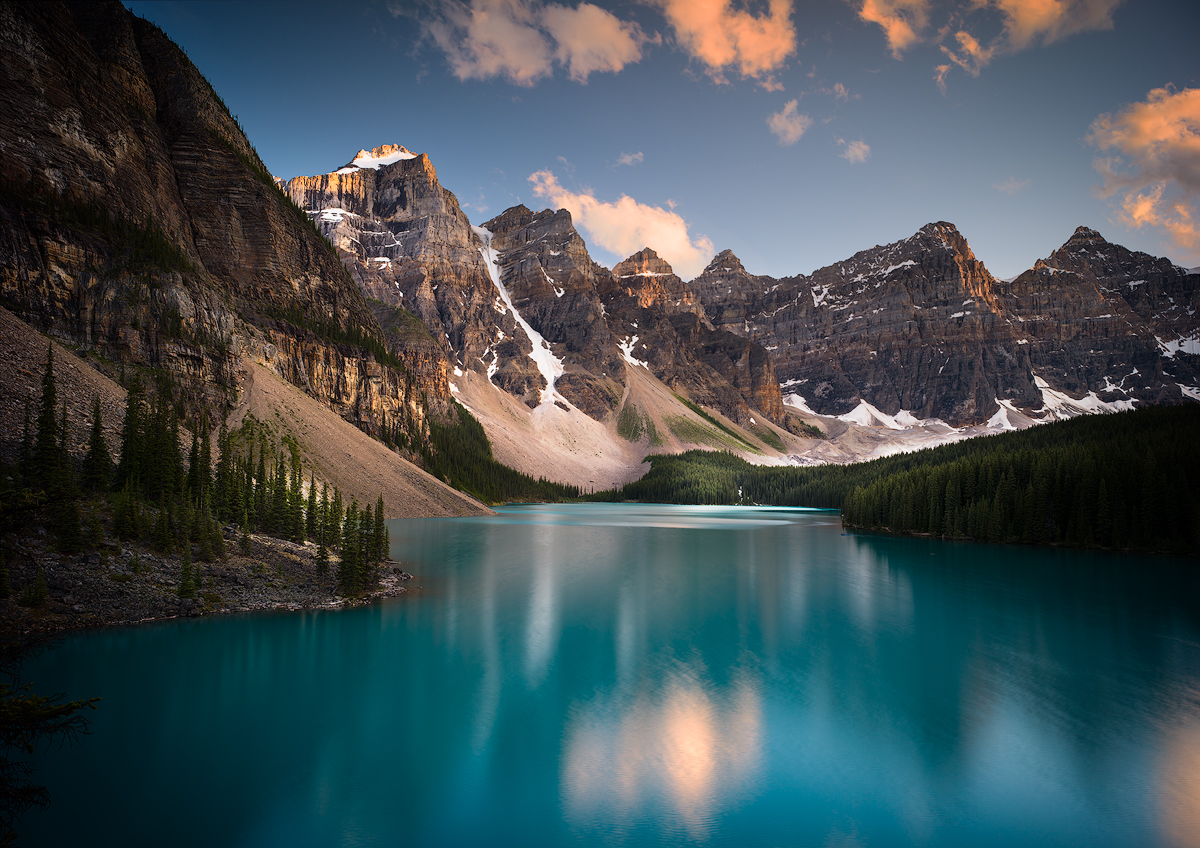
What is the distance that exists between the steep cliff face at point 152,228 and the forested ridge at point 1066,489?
67.2 m

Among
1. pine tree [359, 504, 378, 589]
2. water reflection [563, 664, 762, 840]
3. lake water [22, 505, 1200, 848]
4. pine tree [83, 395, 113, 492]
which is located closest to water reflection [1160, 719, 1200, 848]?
lake water [22, 505, 1200, 848]

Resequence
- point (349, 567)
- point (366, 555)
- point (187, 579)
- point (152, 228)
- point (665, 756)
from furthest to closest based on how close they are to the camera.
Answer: point (152, 228) → point (366, 555) → point (349, 567) → point (187, 579) → point (665, 756)

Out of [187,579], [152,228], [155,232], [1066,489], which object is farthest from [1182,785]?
[152,228]

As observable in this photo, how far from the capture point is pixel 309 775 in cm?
1020

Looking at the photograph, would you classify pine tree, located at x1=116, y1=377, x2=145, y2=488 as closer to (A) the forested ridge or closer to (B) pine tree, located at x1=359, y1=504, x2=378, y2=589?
(B) pine tree, located at x1=359, y1=504, x2=378, y2=589

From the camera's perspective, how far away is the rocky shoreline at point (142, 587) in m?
15.9

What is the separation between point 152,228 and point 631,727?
61.9 metres

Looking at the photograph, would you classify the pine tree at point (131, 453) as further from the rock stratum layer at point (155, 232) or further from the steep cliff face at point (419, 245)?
the steep cliff face at point (419, 245)

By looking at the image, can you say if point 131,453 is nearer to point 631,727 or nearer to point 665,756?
point 631,727

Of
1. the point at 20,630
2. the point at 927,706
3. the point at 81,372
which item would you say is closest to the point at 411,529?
the point at 81,372

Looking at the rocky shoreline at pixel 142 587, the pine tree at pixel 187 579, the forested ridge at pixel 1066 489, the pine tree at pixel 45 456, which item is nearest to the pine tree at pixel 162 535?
the rocky shoreline at pixel 142 587

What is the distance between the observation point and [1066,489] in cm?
4938

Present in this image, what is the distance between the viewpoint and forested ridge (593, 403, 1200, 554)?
44531 mm

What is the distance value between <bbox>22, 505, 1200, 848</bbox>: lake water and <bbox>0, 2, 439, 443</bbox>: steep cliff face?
36215 mm
